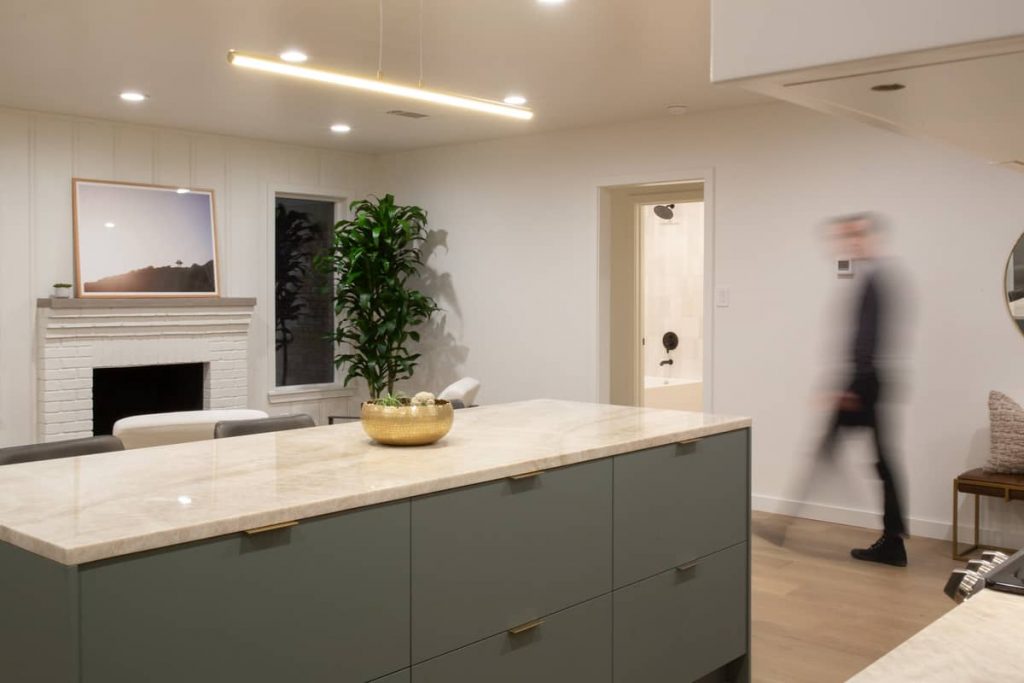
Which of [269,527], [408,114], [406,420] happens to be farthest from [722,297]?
[269,527]

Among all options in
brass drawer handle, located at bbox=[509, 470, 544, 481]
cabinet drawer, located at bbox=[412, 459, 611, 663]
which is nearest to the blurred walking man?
cabinet drawer, located at bbox=[412, 459, 611, 663]

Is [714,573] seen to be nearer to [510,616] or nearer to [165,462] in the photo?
[510,616]

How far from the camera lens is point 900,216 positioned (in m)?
5.50

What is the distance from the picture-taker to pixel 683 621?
122 inches

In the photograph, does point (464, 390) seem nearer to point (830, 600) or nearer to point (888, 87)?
point (830, 600)

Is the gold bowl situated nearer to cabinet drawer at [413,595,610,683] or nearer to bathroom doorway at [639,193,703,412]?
cabinet drawer at [413,595,610,683]

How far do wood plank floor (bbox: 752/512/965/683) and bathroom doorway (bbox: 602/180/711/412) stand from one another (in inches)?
54.0

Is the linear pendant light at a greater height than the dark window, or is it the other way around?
the linear pendant light

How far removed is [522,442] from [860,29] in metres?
2.28

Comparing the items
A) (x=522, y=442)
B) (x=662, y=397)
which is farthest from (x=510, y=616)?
(x=662, y=397)

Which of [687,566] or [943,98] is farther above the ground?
[943,98]

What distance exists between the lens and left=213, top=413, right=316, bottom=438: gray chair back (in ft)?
11.2

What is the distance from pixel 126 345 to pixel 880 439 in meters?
5.00

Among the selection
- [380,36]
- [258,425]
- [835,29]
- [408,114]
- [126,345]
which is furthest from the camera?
[126,345]
